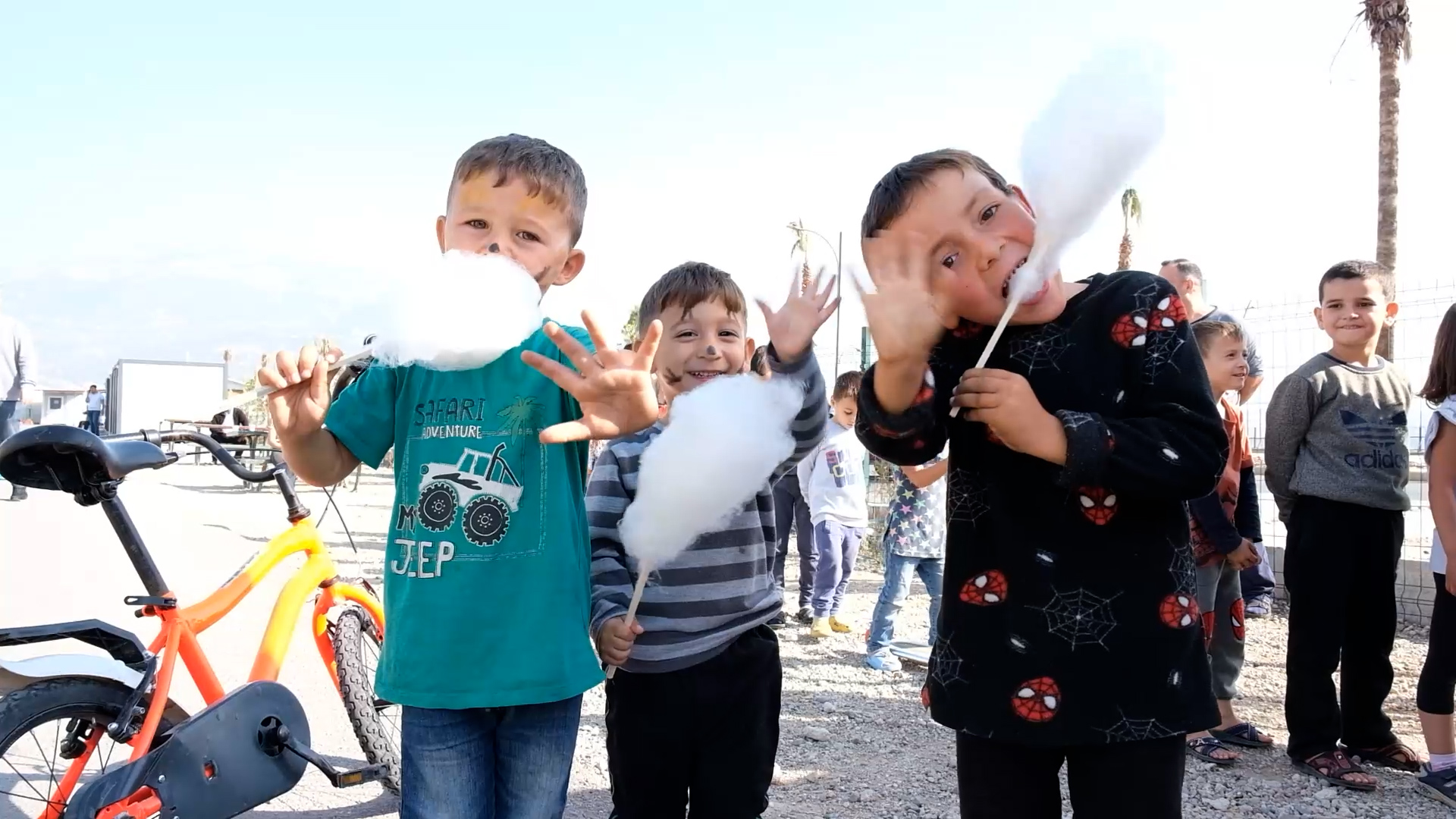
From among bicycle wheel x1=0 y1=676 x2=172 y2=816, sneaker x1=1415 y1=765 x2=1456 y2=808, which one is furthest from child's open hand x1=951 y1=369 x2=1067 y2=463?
sneaker x1=1415 y1=765 x2=1456 y2=808

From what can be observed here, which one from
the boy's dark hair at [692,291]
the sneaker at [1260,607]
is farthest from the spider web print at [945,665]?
the sneaker at [1260,607]

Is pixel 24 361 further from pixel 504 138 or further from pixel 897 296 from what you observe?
pixel 897 296

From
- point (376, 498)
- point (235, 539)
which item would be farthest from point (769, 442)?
point (376, 498)

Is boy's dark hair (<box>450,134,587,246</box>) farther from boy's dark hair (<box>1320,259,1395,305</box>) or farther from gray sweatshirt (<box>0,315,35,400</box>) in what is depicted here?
gray sweatshirt (<box>0,315,35,400</box>)

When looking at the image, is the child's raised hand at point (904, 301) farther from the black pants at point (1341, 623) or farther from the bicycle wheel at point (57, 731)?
the black pants at point (1341, 623)

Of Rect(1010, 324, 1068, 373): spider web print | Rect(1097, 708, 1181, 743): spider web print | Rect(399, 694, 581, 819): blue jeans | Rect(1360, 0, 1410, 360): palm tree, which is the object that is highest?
Rect(1360, 0, 1410, 360): palm tree

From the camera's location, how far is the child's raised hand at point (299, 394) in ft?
6.05

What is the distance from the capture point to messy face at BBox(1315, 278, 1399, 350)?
12.2 ft

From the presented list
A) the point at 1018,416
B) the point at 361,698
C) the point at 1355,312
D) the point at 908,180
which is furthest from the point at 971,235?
the point at 1355,312

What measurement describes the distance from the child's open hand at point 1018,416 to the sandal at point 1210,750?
2.84 metres

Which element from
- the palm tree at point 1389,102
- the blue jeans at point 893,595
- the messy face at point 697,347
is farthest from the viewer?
the palm tree at point 1389,102

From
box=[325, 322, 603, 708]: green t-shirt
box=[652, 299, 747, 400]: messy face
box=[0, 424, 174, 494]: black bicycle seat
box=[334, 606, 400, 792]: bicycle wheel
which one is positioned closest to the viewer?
box=[325, 322, 603, 708]: green t-shirt

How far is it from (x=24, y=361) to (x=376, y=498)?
30.4ft

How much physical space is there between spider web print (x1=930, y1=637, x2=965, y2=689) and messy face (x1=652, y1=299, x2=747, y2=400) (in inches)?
32.2
